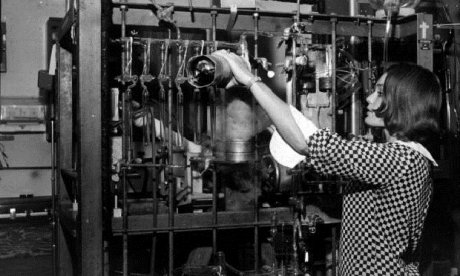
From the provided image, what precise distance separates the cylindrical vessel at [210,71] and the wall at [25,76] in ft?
10.3

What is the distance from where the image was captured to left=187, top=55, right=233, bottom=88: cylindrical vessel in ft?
6.47

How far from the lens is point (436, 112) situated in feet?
6.78

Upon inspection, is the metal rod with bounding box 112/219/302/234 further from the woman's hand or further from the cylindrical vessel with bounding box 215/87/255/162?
the woman's hand

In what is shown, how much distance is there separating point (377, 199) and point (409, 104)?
39 cm

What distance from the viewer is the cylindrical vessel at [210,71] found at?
197cm

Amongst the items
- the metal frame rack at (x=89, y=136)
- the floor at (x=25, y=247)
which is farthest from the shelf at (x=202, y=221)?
the floor at (x=25, y=247)

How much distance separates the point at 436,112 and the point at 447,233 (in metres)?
2.89

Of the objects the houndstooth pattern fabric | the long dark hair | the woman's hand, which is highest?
the woman's hand

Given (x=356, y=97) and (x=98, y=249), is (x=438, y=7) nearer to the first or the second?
(x=356, y=97)

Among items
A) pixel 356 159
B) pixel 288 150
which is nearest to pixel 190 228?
pixel 288 150

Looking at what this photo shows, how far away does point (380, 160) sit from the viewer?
1869 mm

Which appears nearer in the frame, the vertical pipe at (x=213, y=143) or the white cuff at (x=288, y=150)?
the white cuff at (x=288, y=150)

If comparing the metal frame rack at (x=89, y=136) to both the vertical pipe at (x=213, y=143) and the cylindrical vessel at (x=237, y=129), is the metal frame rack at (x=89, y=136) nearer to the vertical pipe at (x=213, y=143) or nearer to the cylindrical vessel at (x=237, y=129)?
the vertical pipe at (x=213, y=143)

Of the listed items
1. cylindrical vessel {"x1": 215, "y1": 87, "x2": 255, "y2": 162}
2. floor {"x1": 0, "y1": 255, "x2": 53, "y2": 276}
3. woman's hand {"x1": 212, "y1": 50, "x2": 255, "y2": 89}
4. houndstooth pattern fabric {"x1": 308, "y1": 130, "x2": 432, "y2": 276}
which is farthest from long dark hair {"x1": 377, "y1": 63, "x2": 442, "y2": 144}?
floor {"x1": 0, "y1": 255, "x2": 53, "y2": 276}
